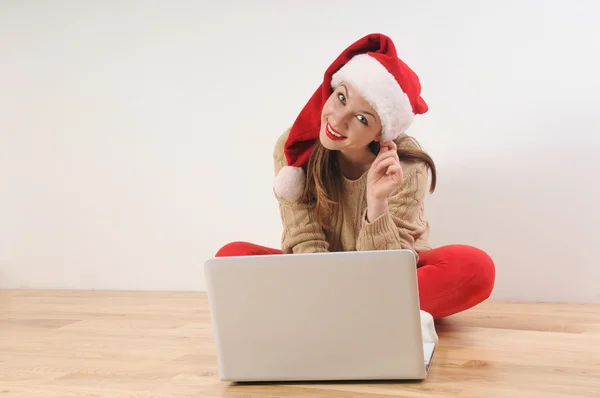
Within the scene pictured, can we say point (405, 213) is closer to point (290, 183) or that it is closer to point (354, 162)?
point (354, 162)

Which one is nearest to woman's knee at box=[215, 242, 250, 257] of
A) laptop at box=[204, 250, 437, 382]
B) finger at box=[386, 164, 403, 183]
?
finger at box=[386, 164, 403, 183]

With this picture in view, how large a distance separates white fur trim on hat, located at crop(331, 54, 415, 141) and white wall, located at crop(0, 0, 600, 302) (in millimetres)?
674

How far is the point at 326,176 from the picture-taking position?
6.54 ft

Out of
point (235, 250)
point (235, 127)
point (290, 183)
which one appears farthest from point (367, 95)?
point (235, 127)

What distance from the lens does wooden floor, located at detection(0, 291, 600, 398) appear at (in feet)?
4.53

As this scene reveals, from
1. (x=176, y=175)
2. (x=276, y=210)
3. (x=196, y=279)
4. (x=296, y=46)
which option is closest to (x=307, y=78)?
(x=296, y=46)

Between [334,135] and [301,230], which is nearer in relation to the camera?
[334,135]

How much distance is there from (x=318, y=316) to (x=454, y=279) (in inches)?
26.0

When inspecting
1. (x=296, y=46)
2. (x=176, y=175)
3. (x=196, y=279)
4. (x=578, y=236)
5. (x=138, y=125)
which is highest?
(x=296, y=46)

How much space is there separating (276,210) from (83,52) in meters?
1.12

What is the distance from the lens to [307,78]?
267 centimetres

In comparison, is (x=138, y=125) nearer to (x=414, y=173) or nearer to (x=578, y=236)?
(x=414, y=173)

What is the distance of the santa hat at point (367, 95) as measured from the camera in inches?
71.1

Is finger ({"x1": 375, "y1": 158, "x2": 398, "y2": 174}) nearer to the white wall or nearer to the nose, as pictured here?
the nose
